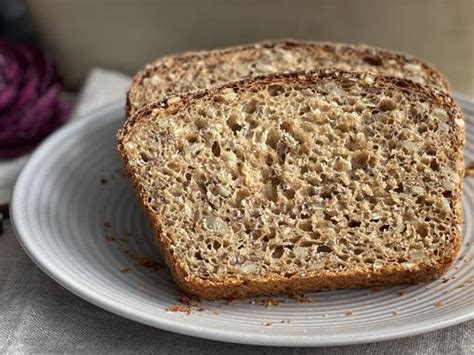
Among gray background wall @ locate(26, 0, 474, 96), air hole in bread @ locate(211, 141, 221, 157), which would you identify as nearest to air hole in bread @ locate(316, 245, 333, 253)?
air hole in bread @ locate(211, 141, 221, 157)

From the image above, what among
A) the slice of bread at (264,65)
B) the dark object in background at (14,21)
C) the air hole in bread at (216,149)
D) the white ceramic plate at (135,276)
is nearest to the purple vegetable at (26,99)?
the white ceramic plate at (135,276)

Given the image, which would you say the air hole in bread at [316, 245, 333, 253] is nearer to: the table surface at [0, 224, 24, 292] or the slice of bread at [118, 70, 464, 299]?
the slice of bread at [118, 70, 464, 299]

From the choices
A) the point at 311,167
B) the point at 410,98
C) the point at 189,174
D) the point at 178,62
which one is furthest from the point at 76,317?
the point at 410,98

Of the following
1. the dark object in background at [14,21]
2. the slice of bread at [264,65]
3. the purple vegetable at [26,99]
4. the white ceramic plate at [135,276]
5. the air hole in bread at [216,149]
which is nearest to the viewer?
the white ceramic plate at [135,276]

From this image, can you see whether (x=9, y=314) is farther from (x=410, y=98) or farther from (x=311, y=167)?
(x=410, y=98)

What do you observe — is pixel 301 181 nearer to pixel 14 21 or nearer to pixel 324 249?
pixel 324 249

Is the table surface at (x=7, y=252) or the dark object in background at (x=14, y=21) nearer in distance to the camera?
the table surface at (x=7, y=252)

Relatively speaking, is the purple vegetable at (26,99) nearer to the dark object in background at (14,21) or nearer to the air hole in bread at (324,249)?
the dark object in background at (14,21)

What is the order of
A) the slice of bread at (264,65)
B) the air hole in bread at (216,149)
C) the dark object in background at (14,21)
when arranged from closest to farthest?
the air hole in bread at (216,149), the slice of bread at (264,65), the dark object in background at (14,21)
